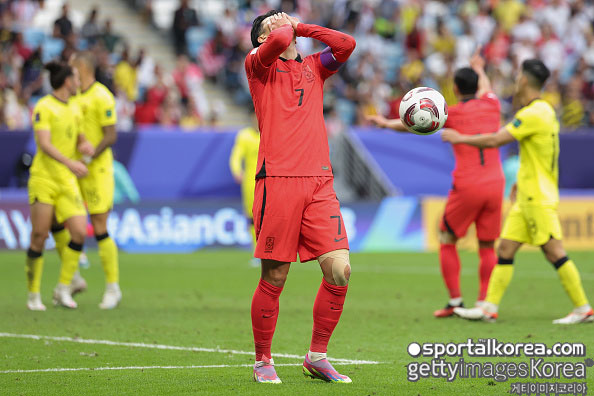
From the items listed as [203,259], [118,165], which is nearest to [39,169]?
[203,259]

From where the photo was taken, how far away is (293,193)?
6.64m

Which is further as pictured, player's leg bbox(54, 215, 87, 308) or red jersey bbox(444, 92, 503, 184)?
player's leg bbox(54, 215, 87, 308)

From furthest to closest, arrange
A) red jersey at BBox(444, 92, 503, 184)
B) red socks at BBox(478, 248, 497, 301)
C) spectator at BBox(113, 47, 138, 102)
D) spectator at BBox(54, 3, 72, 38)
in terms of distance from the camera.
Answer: spectator at BBox(113, 47, 138, 102) → spectator at BBox(54, 3, 72, 38) → red socks at BBox(478, 248, 497, 301) → red jersey at BBox(444, 92, 503, 184)

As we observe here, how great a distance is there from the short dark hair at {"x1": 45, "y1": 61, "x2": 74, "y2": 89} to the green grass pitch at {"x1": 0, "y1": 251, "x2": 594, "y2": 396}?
2541mm

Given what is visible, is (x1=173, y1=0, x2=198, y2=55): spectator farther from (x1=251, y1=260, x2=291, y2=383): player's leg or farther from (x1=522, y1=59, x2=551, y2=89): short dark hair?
(x1=251, y1=260, x2=291, y2=383): player's leg

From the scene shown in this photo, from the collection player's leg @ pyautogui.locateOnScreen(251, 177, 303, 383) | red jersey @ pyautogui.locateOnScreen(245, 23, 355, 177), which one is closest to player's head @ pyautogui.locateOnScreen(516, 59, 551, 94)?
red jersey @ pyautogui.locateOnScreen(245, 23, 355, 177)

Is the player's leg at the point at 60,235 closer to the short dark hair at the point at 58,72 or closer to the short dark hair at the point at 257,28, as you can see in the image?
the short dark hair at the point at 58,72

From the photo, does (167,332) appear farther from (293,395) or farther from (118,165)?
(118,165)

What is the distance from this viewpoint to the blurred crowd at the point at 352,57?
21672mm

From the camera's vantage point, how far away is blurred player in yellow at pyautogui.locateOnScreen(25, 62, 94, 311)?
10.9 metres

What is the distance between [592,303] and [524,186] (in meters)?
2.32

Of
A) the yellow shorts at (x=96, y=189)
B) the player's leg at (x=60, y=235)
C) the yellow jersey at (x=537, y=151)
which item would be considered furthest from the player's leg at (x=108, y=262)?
the yellow jersey at (x=537, y=151)

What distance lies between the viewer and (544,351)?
25.8ft

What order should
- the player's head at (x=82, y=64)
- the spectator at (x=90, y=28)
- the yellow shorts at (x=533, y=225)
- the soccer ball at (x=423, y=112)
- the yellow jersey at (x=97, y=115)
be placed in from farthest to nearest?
the spectator at (x=90, y=28), the player's head at (x=82, y=64), the yellow jersey at (x=97, y=115), the yellow shorts at (x=533, y=225), the soccer ball at (x=423, y=112)
